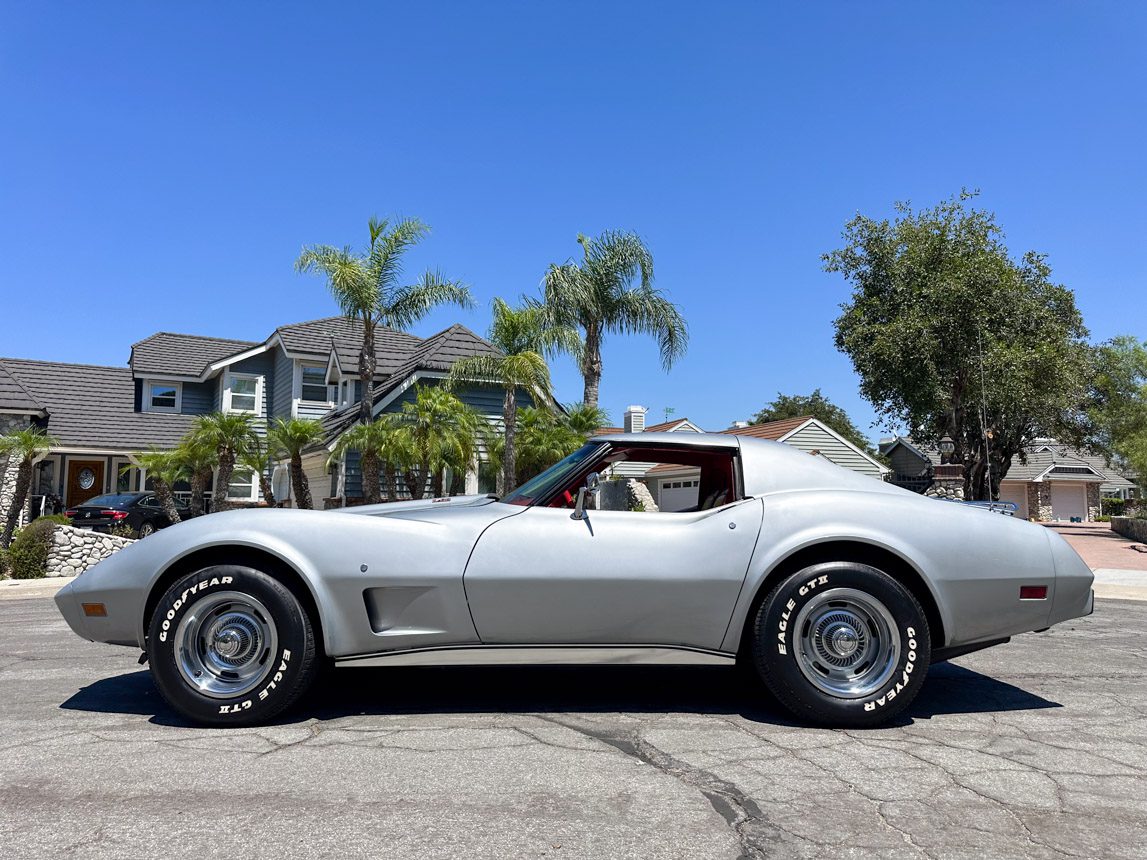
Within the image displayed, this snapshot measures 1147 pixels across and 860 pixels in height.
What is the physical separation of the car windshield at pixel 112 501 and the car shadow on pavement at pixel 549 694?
63.2 feet

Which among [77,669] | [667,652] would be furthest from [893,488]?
[77,669]

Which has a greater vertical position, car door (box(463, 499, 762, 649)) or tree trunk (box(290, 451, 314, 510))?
tree trunk (box(290, 451, 314, 510))

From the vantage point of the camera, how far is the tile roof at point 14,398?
2228 centimetres

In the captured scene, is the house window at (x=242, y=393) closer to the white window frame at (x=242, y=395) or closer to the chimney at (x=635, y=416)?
the white window frame at (x=242, y=395)

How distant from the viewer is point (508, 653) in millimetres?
3889

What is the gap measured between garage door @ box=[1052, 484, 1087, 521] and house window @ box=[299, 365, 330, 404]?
153ft

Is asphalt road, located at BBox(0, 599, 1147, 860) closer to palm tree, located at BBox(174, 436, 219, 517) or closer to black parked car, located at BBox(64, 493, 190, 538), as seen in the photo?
palm tree, located at BBox(174, 436, 219, 517)

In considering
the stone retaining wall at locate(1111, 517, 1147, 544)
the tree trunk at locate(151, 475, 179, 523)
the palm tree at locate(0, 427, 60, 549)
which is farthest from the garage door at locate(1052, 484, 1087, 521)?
the palm tree at locate(0, 427, 60, 549)

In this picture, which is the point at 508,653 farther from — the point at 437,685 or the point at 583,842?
the point at 583,842

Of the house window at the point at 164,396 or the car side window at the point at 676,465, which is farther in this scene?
the house window at the point at 164,396

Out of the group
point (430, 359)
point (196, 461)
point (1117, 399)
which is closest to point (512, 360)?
point (430, 359)

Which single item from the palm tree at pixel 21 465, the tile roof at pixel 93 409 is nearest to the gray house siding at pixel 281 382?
the tile roof at pixel 93 409

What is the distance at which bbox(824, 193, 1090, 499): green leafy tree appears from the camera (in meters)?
27.3

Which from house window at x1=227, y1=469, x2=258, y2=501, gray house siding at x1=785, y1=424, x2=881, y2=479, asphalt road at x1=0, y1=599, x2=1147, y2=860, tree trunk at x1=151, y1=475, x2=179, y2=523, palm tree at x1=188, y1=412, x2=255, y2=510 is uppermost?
gray house siding at x1=785, y1=424, x2=881, y2=479
